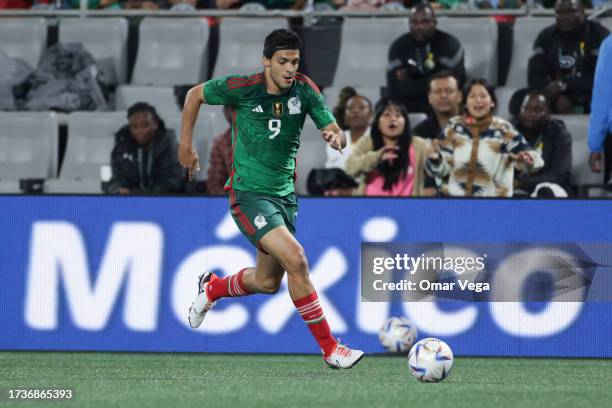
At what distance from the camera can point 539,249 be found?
9.02m

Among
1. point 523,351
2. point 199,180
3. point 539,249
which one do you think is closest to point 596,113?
point 539,249

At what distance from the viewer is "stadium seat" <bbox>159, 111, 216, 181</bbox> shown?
11242mm

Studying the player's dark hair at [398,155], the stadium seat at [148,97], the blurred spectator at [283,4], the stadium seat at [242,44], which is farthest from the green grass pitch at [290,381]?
the blurred spectator at [283,4]

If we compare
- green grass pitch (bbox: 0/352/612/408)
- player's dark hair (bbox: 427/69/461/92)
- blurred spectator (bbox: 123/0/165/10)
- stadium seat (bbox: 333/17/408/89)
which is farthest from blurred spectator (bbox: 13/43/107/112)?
green grass pitch (bbox: 0/352/612/408)

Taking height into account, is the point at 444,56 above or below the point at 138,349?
above

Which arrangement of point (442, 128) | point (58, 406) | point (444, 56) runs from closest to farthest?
point (58, 406) < point (442, 128) < point (444, 56)

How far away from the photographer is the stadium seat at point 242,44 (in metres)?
12.4

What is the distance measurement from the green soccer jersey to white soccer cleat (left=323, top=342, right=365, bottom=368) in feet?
3.36

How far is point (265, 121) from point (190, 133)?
0.45m

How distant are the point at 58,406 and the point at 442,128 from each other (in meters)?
6.04

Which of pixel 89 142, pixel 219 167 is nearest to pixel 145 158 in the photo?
pixel 219 167

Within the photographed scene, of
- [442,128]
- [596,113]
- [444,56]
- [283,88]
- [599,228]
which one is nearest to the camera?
[283,88]

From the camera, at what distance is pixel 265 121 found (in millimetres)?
7277

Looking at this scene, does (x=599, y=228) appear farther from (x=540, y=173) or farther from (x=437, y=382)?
(x=437, y=382)
